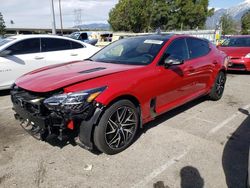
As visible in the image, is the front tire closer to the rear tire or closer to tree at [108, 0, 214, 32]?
the rear tire

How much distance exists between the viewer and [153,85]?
406 centimetres

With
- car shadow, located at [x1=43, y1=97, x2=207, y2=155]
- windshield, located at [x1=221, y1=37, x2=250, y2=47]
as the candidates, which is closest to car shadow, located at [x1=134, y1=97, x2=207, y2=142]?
car shadow, located at [x1=43, y1=97, x2=207, y2=155]

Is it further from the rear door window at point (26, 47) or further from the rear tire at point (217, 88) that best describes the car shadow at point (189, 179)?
the rear door window at point (26, 47)

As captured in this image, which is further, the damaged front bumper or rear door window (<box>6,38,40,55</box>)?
rear door window (<box>6,38,40,55</box>)

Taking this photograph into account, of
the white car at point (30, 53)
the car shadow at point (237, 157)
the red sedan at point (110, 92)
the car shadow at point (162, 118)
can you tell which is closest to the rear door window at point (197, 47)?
the red sedan at point (110, 92)

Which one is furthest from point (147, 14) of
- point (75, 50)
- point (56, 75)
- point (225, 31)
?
point (56, 75)

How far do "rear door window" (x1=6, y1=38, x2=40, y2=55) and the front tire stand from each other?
4280mm

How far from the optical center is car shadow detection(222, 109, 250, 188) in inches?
125

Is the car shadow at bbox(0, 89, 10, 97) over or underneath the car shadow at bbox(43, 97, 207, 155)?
underneath

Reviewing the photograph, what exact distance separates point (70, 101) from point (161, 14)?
208 ft

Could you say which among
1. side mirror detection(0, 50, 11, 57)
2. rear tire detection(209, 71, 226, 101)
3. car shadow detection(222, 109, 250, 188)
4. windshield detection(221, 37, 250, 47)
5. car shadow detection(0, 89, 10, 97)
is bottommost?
car shadow detection(0, 89, 10, 97)

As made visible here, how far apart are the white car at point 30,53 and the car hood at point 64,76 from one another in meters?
2.95

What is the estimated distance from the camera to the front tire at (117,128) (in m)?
3.39

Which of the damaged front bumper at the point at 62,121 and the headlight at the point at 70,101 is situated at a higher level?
the headlight at the point at 70,101
